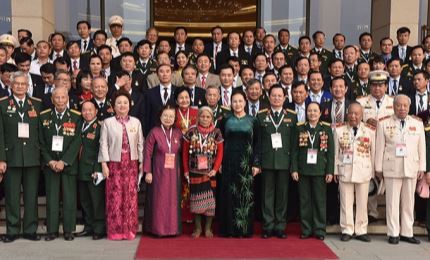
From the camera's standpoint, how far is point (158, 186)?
5984 millimetres

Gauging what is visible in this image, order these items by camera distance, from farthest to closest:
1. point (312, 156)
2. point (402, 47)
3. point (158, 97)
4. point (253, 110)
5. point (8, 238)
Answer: point (402, 47), point (158, 97), point (253, 110), point (312, 156), point (8, 238)

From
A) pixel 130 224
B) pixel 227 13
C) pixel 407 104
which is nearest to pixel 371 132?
pixel 407 104

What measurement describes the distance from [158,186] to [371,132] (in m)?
2.40

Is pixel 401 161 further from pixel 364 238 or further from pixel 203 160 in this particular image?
pixel 203 160

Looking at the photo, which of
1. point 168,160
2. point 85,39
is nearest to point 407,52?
point 168,160

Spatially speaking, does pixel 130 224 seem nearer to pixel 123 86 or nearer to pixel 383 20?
pixel 123 86

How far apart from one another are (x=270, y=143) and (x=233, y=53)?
111 inches

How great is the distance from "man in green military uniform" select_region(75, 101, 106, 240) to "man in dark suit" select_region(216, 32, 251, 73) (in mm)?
2863

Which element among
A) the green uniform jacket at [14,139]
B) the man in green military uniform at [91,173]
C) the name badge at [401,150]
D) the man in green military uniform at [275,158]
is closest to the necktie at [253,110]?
the man in green military uniform at [275,158]

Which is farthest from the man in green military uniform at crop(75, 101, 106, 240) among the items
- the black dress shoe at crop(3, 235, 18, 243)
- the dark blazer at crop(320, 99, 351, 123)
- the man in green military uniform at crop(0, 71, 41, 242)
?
the dark blazer at crop(320, 99, 351, 123)

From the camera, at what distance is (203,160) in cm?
590

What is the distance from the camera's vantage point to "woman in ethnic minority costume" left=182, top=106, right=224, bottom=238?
19.4 ft

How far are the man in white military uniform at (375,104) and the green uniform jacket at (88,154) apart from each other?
3064 mm

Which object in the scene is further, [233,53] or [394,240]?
[233,53]
